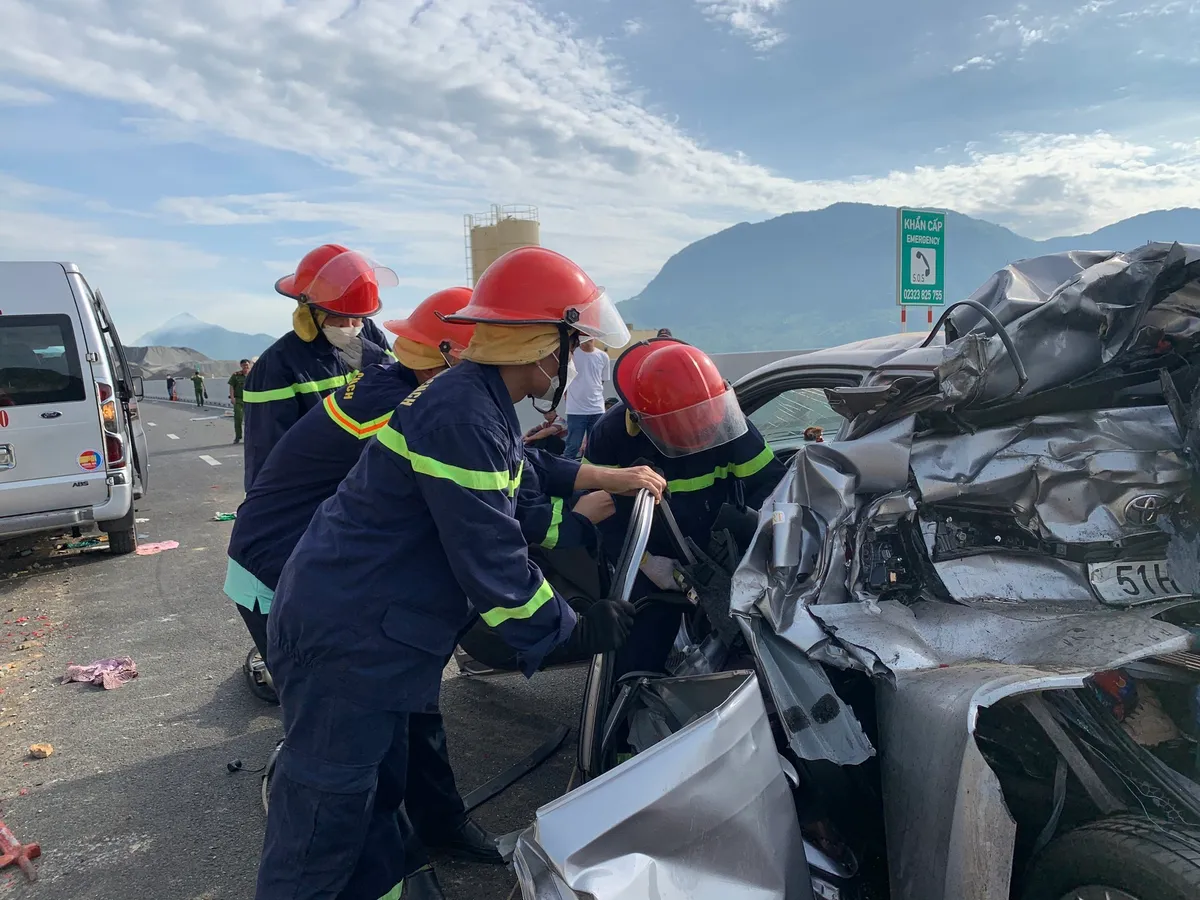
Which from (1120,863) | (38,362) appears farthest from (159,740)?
(38,362)

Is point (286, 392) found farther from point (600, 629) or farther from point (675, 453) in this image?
point (600, 629)

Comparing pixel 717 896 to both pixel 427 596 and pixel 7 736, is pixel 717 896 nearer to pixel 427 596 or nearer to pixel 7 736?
pixel 427 596

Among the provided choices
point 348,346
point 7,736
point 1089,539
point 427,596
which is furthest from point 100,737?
point 1089,539

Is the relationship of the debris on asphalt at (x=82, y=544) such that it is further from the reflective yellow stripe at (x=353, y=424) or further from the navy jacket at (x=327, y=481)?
the reflective yellow stripe at (x=353, y=424)

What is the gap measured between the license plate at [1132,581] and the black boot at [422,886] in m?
2.09

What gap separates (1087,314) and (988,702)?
120 centimetres

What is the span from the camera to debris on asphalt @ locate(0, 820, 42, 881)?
2.63 meters

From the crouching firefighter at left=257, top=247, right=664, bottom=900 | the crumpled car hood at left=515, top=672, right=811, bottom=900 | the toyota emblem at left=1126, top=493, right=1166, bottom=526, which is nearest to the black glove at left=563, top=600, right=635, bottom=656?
the crouching firefighter at left=257, top=247, right=664, bottom=900

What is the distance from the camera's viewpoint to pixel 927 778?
1.67 metres

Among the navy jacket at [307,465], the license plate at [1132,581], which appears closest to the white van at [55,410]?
the navy jacket at [307,465]

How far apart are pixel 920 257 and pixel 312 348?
767cm

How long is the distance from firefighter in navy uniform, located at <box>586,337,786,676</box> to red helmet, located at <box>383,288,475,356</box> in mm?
642

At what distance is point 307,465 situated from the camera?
2615mm

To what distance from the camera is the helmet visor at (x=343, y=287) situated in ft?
10.4
